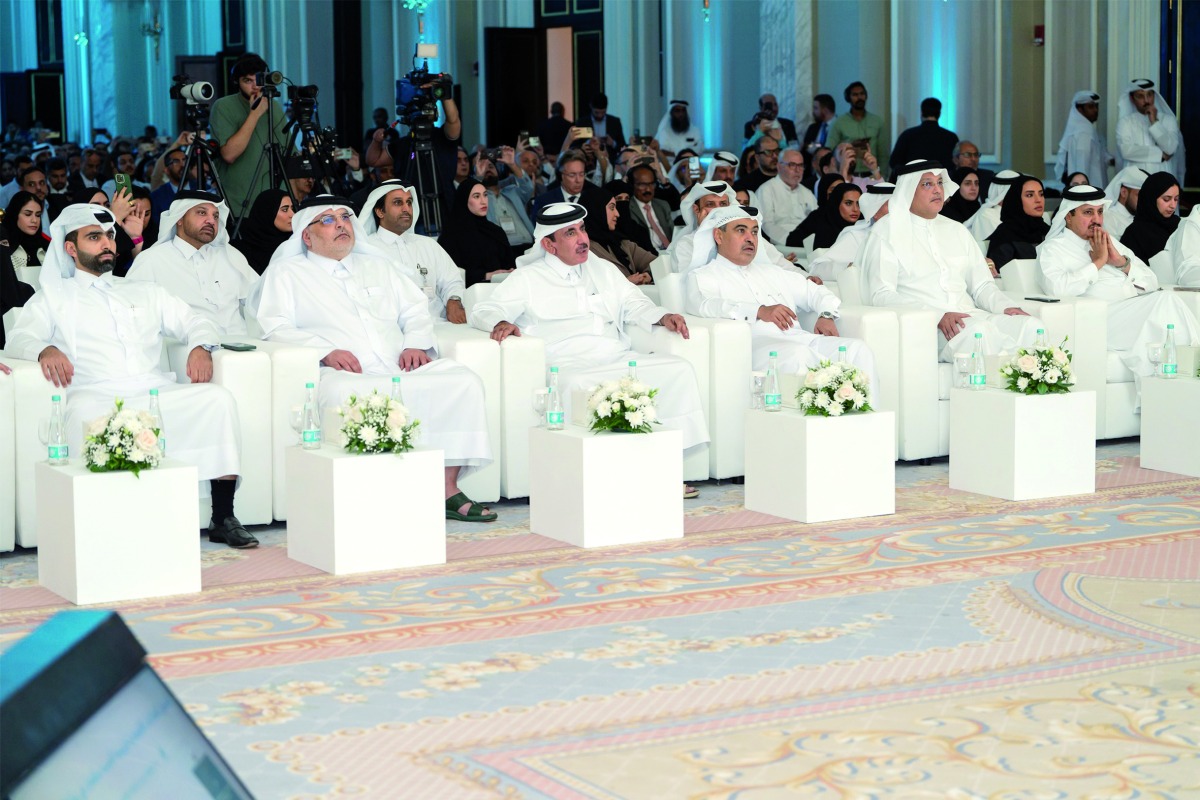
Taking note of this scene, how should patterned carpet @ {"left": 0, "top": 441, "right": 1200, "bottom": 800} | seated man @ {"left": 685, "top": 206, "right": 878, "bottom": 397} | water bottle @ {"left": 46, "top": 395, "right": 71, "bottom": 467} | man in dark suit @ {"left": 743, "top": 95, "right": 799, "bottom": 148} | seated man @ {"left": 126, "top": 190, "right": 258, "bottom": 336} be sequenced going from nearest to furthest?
patterned carpet @ {"left": 0, "top": 441, "right": 1200, "bottom": 800}, water bottle @ {"left": 46, "top": 395, "right": 71, "bottom": 467}, seated man @ {"left": 126, "top": 190, "right": 258, "bottom": 336}, seated man @ {"left": 685, "top": 206, "right": 878, "bottom": 397}, man in dark suit @ {"left": 743, "top": 95, "right": 799, "bottom": 148}

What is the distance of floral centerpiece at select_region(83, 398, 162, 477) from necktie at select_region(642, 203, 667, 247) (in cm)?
646

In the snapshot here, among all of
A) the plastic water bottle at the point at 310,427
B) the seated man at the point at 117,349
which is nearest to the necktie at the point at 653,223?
the seated man at the point at 117,349

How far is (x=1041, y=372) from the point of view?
20.9 ft

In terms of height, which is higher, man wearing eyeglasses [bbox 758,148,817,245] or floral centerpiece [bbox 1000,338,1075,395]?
man wearing eyeglasses [bbox 758,148,817,245]

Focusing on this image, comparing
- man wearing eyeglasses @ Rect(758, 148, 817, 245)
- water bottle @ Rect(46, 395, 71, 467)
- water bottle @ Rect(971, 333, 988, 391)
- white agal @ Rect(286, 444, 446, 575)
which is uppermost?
man wearing eyeglasses @ Rect(758, 148, 817, 245)

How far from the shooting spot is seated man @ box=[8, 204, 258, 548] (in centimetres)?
563

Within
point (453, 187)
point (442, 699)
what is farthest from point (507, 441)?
point (453, 187)

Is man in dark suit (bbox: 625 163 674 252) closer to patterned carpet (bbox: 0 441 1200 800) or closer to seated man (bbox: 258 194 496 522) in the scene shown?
seated man (bbox: 258 194 496 522)

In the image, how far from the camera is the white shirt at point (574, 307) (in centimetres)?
690

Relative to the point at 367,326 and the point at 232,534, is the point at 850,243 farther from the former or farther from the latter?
the point at 232,534

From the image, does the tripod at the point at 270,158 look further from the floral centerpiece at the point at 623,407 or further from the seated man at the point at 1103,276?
the seated man at the point at 1103,276

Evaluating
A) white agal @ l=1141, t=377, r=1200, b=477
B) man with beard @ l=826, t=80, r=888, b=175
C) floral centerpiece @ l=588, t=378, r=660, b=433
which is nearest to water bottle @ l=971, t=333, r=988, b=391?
white agal @ l=1141, t=377, r=1200, b=477

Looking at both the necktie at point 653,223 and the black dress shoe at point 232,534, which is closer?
the black dress shoe at point 232,534

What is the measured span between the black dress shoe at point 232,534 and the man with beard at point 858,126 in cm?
953
